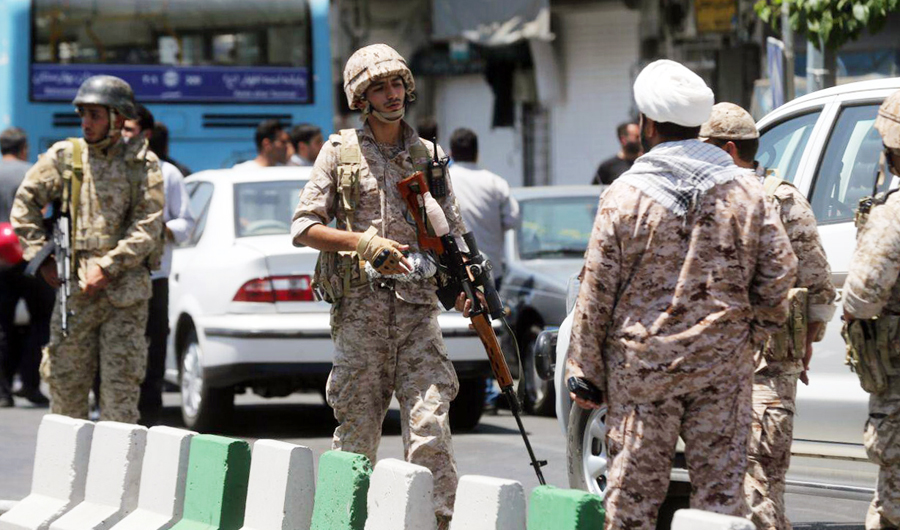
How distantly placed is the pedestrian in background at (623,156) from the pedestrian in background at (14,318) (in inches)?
164

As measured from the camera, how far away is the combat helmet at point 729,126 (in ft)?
18.5

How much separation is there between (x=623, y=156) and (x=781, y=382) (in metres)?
6.99

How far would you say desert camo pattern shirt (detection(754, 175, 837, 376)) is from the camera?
5.47 m

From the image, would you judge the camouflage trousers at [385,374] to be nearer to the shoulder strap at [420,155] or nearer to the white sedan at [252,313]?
the shoulder strap at [420,155]

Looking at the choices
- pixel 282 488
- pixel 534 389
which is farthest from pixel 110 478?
pixel 534 389

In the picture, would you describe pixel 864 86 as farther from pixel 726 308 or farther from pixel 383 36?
pixel 383 36

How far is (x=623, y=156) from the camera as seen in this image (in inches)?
490

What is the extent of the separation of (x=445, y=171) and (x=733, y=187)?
167 cm

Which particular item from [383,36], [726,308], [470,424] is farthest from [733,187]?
[383,36]

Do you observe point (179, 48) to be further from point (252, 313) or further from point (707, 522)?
point (707, 522)

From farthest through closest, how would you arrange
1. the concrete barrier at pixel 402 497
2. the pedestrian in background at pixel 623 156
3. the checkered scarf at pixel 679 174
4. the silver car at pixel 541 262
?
1. the pedestrian in background at pixel 623 156
2. the silver car at pixel 541 262
3. the concrete barrier at pixel 402 497
4. the checkered scarf at pixel 679 174

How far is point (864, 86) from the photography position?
20.7ft

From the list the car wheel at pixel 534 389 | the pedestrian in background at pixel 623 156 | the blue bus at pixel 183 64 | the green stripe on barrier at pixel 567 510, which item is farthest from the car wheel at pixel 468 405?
the blue bus at pixel 183 64

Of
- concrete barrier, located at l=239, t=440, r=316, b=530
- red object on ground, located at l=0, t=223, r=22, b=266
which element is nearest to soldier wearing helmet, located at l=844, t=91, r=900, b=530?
concrete barrier, located at l=239, t=440, r=316, b=530
